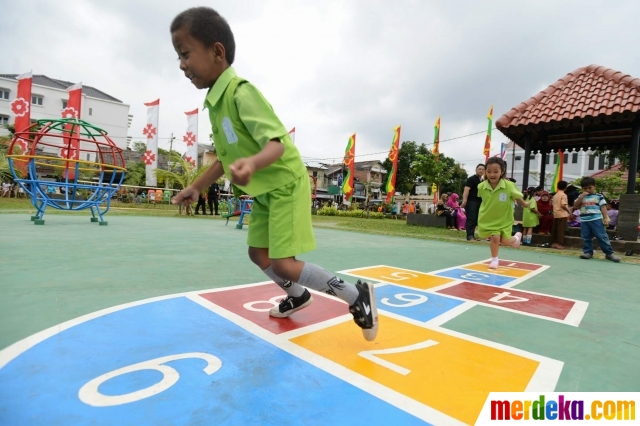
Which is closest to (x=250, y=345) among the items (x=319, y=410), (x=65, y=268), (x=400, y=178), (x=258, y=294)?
(x=319, y=410)

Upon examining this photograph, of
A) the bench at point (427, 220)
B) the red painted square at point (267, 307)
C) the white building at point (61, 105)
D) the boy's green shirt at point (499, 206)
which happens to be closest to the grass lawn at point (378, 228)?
the bench at point (427, 220)

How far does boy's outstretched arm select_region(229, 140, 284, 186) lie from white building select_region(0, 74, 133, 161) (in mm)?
39928

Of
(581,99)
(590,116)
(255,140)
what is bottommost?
(255,140)

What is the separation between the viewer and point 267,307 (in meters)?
2.47

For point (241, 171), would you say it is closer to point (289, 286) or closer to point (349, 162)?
point (289, 286)

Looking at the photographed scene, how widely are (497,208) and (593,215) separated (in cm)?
269

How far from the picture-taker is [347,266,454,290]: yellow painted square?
3520 mm

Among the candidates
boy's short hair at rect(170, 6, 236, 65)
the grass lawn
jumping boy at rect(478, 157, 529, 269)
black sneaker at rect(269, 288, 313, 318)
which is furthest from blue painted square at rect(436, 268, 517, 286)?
the grass lawn

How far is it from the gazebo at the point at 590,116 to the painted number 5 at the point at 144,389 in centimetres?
931

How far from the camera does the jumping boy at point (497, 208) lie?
4.82 m

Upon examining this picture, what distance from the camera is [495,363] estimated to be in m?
1.75

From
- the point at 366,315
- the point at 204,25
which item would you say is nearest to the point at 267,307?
the point at 366,315

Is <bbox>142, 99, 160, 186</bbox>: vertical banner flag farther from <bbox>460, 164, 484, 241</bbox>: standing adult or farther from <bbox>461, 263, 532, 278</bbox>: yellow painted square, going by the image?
<bbox>461, 263, 532, 278</bbox>: yellow painted square

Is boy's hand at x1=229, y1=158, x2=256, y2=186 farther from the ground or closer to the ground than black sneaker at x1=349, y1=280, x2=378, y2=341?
farther from the ground
